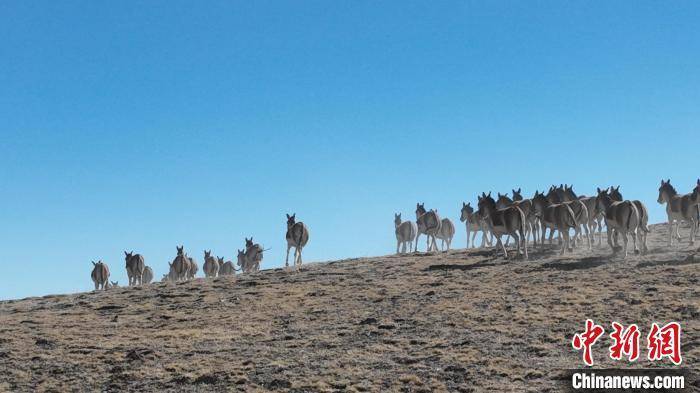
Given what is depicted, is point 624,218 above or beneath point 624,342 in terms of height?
above

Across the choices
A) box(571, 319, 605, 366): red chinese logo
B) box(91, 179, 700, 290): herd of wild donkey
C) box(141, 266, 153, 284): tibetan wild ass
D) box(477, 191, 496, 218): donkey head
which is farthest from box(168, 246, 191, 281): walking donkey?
box(571, 319, 605, 366): red chinese logo

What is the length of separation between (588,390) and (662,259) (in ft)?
48.2

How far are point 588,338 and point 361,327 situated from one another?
7.03m

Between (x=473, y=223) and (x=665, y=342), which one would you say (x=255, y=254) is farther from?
(x=665, y=342)

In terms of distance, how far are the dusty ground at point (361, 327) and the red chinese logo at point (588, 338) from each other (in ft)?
0.79

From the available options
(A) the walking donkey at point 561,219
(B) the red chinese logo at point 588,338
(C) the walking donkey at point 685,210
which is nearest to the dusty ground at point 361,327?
(B) the red chinese logo at point 588,338

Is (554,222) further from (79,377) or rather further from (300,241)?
(79,377)

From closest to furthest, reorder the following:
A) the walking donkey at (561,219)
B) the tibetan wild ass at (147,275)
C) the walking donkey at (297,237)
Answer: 1. the walking donkey at (561,219)
2. the walking donkey at (297,237)
3. the tibetan wild ass at (147,275)

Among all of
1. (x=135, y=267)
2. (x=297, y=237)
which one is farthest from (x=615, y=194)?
(x=135, y=267)

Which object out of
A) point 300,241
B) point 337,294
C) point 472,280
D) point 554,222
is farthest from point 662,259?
point 300,241

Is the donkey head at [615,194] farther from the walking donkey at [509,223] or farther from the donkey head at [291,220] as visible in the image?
the donkey head at [291,220]

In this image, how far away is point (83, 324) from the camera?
2797 cm

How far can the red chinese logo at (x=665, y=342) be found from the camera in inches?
744

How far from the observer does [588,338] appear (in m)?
21.1
